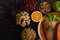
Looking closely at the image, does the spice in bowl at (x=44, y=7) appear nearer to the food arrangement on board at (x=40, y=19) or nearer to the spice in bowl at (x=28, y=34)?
the food arrangement on board at (x=40, y=19)

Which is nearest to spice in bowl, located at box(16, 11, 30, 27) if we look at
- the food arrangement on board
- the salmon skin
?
the food arrangement on board

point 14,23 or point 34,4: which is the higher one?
point 34,4

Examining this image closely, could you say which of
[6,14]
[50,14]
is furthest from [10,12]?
[50,14]

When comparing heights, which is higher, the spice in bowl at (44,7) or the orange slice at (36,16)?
the spice in bowl at (44,7)

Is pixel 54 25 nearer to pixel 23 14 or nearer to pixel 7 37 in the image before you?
pixel 23 14

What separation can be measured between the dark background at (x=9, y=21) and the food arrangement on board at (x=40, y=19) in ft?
0.13

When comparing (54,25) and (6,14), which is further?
(6,14)

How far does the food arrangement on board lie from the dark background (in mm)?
40

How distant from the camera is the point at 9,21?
1072mm

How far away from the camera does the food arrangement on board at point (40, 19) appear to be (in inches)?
38.1

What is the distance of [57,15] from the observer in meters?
1.01

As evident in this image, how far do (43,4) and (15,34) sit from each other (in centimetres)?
24

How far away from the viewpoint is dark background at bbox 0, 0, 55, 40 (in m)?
1.06

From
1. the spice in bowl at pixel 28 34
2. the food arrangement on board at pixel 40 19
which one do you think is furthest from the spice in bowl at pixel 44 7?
the spice in bowl at pixel 28 34
